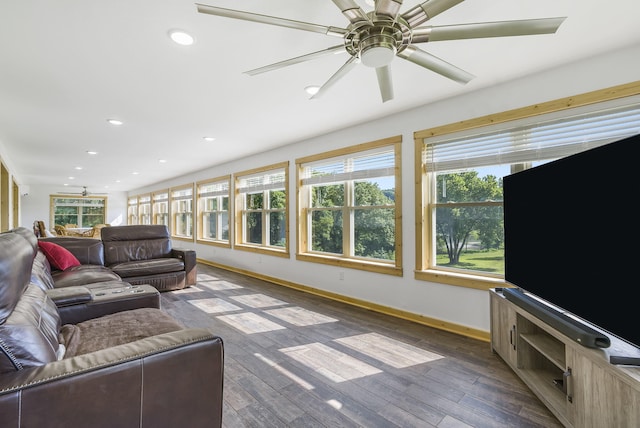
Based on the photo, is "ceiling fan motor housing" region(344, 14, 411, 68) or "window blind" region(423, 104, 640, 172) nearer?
"ceiling fan motor housing" region(344, 14, 411, 68)

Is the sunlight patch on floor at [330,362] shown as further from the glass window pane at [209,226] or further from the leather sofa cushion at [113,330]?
the glass window pane at [209,226]

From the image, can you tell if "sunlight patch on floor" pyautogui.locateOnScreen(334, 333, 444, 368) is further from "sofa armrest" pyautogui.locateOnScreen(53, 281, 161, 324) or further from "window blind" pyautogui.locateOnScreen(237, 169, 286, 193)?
"window blind" pyautogui.locateOnScreen(237, 169, 286, 193)

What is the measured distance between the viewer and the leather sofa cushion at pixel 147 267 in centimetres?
436

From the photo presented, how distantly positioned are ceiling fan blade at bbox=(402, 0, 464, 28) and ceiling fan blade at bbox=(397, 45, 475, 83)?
0.19 meters

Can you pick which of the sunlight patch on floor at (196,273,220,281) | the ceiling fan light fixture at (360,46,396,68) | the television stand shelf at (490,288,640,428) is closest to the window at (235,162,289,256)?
the sunlight patch on floor at (196,273,220,281)

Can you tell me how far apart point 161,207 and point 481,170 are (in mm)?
10214

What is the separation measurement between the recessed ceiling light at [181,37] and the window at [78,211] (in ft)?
44.7

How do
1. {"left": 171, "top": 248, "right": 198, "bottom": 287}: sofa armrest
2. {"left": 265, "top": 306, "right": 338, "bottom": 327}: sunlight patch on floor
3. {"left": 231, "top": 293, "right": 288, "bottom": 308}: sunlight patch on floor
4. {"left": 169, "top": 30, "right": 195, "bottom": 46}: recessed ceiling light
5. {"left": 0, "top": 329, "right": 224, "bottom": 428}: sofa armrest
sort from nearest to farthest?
{"left": 0, "top": 329, "right": 224, "bottom": 428}: sofa armrest, {"left": 169, "top": 30, "right": 195, "bottom": 46}: recessed ceiling light, {"left": 265, "top": 306, "right": 338, "bottom": 327}: sunlight patch on floor, {"left": 231, "top": 293, "right": 288, "bottom": 308}: sunlight patch on floor, {"left": 171, "top": 248, "right": 198, "bottom": 287}: sofa armrest

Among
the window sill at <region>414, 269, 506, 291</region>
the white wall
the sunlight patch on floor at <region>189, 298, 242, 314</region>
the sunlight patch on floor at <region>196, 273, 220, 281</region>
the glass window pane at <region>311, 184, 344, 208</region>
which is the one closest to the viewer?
the white wall

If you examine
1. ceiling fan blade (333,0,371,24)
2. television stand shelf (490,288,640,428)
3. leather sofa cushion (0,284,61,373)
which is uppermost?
ceiling fan blade (333,0,371,24)

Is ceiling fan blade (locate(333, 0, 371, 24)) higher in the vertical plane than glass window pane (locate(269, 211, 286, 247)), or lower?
higher

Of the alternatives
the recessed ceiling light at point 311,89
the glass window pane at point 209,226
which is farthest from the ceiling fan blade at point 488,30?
the glass window pane at point 209,226

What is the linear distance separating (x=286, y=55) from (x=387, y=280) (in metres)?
2.68

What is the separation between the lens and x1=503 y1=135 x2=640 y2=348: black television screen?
1340mm
